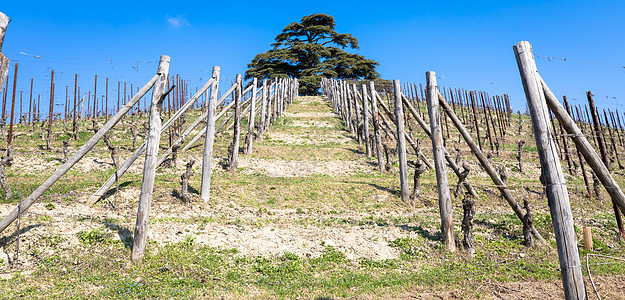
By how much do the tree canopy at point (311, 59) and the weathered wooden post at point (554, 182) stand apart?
36.1 m

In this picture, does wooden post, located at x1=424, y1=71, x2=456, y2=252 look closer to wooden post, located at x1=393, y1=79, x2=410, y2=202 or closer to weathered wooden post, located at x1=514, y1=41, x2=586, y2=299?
wooden post, located at x1=393, y1=79, x2=410, y2=202

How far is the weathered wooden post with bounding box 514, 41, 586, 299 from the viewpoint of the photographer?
4035mm

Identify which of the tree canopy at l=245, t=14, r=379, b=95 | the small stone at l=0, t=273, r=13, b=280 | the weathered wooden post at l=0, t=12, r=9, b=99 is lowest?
the small stone at l=0, t=273, r=13, b=280

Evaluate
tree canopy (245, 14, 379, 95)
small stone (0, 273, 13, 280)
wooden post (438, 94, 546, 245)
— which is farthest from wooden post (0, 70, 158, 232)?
tree canopy (245, 14, 379, 95)

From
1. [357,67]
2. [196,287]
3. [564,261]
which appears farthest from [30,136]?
[357,67]

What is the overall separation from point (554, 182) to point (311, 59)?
4049 centimetres

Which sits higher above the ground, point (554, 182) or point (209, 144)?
point (209, 144)

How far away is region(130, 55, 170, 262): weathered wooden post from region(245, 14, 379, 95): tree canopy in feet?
108

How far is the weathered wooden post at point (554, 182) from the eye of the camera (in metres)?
4.04

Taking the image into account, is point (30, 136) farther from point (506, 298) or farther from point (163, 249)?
point (506, 298)

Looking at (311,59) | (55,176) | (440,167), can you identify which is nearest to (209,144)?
(55,176)

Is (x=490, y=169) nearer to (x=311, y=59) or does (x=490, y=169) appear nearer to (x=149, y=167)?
(x=149, y=167)

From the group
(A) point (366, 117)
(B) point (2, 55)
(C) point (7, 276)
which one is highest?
(A) point (366, 117)

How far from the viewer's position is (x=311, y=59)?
141ft
